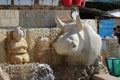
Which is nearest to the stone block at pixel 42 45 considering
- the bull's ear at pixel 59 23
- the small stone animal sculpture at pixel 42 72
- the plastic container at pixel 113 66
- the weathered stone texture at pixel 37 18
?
the bull's ear at pixel 59 23

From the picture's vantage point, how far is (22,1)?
10055mm

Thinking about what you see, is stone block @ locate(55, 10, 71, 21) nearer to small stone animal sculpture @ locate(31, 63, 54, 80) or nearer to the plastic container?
small stone animal sculpture @ locate(31, 63, 54, 80)

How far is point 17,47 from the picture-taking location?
7.62 meters

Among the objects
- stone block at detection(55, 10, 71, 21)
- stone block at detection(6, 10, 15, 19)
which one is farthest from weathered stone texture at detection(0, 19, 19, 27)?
stone block at detection(55, 10, 71, 21)

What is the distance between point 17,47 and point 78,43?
1.31 metres

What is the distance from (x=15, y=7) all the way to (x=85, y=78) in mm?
3051

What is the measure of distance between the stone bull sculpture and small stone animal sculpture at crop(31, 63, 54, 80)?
22.1 inches

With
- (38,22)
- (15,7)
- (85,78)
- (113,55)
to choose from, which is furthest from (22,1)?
(113,55)

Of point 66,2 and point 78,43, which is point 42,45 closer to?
point 78,43

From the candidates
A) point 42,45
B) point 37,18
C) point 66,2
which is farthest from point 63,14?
point 42,45

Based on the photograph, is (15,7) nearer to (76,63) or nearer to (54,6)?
(54,6)

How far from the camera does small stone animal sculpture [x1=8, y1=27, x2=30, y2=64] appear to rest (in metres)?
7.61

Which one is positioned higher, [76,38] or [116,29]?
[76,38]

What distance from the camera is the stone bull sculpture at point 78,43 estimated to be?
7.76 meters
